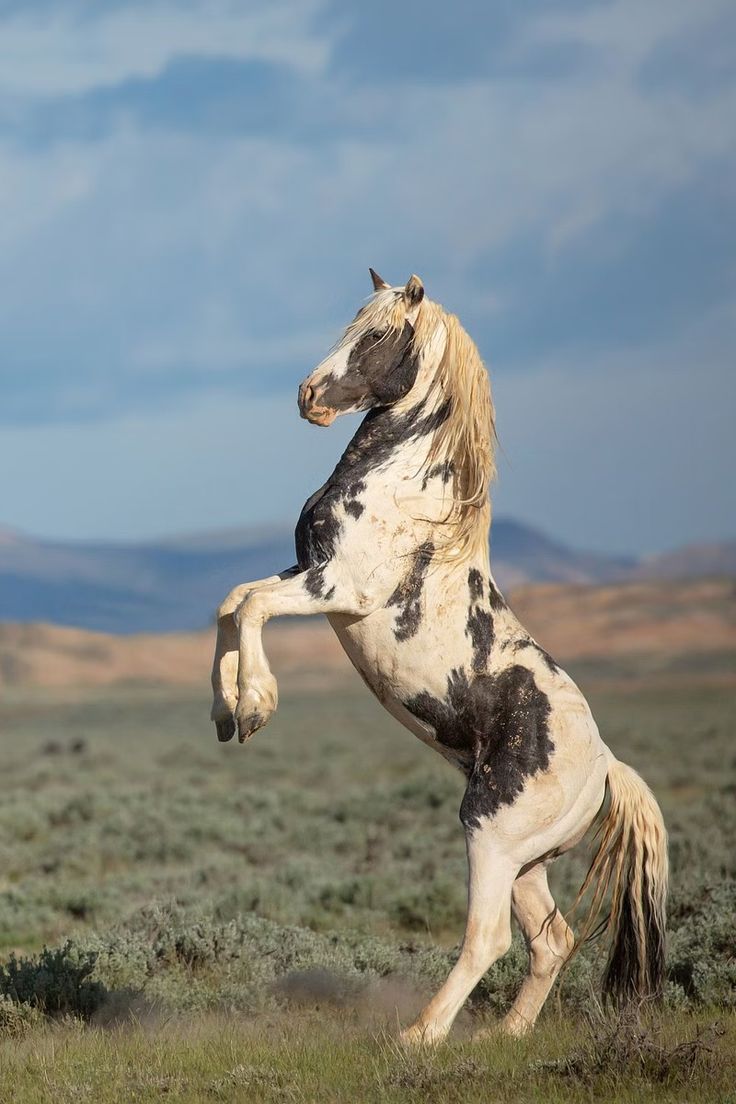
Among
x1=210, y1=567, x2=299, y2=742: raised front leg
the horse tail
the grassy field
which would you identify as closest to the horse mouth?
x1=210, y1=567, x2=299, y2=742: raised front leg

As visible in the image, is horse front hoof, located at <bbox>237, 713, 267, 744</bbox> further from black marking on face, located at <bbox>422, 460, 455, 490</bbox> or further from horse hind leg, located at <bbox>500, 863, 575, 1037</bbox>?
horse hind leg, located at <bbox>500, 863, 575, 1037</bbox>

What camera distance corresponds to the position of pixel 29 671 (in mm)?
82625

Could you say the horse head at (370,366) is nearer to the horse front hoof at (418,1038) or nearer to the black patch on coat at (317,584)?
the black patch on coat at (317,584)

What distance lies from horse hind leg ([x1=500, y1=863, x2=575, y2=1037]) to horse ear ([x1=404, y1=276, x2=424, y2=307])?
2.59 meters

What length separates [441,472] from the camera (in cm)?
616

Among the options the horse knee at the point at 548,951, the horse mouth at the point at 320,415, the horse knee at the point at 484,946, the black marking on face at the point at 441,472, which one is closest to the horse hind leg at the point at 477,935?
the horse knee at the point at 484,946

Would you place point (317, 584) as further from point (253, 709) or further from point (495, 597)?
point (495, 597)

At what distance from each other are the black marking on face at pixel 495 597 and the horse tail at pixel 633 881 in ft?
3.19

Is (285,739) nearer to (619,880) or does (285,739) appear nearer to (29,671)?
(619,880)

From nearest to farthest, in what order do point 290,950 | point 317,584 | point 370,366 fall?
point 317,584, point 370,366, point 290,950

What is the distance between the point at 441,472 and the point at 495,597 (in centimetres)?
61

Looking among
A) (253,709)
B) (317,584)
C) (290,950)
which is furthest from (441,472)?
(290,950)

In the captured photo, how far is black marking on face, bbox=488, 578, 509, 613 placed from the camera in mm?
6227

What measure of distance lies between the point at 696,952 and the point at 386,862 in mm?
6910
